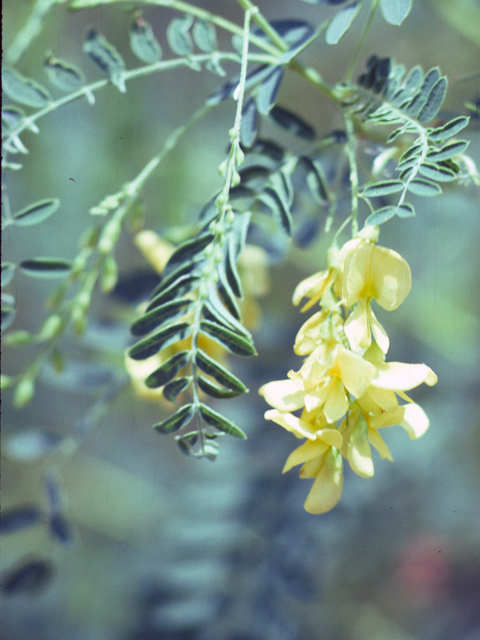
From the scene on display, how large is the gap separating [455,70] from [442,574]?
758mm

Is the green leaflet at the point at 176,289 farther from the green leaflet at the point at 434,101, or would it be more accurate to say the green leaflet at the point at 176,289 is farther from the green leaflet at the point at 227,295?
the green leaflet at the point at 434,101

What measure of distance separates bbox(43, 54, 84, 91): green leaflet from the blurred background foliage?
0.27 metres

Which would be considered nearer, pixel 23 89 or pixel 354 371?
pixel 354 371

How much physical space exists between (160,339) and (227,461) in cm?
Answer: 39

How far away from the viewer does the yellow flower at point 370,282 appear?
34 cm

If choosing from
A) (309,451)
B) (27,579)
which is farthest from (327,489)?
(27,579)

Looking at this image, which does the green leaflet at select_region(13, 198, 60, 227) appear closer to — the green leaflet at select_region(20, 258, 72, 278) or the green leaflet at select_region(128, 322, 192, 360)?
the green leaflet at select_region(20, 258, 72, 278)

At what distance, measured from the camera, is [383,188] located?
1.15 ft

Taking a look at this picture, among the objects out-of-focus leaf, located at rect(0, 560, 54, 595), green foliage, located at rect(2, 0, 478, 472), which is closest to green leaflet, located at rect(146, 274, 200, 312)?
green foliage, located at rect(2, 0, 478, 472)

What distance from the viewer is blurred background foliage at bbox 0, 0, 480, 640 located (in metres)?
0.72

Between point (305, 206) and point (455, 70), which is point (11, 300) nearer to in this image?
point (305, 206)

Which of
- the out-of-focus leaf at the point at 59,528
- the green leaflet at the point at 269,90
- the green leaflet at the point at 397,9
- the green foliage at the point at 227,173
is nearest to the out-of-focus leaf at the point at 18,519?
the out-of-focus leaf at the point at 59,528

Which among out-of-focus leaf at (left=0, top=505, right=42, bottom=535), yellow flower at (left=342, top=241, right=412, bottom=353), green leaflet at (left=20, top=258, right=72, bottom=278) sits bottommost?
out-of-focus leaf at (left=0, top=505, right=42, bottom=535)

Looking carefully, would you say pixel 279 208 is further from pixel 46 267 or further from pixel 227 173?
pixel 46 267
